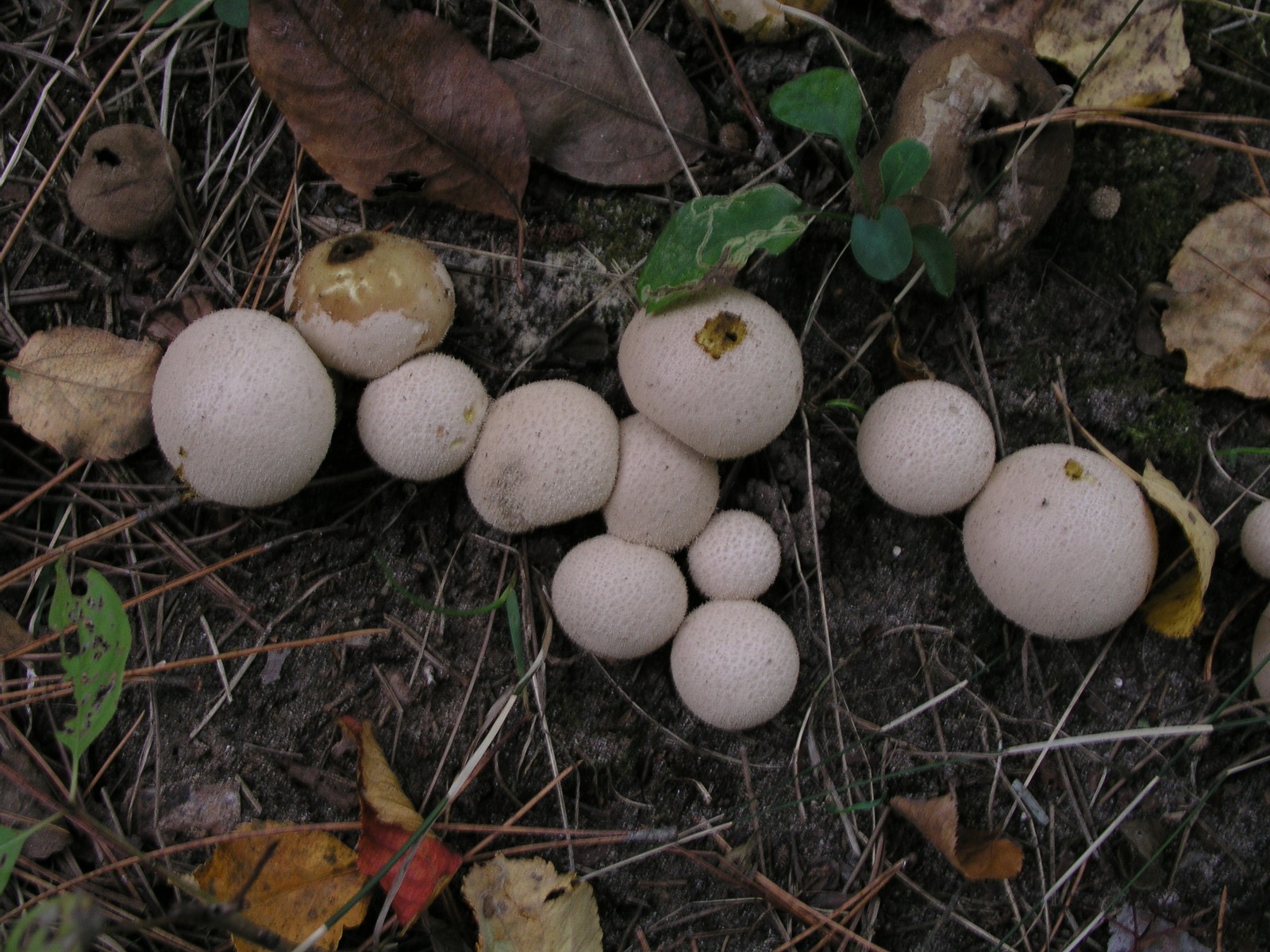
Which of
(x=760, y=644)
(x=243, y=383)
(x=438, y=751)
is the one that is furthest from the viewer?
(x=438, y=751)

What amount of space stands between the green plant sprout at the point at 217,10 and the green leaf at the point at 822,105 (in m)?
1.44

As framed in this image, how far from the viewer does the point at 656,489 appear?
2.29m

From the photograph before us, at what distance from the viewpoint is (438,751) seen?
7.97 feet

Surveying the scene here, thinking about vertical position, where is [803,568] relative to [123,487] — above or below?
below

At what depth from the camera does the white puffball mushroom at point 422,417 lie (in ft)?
7.40

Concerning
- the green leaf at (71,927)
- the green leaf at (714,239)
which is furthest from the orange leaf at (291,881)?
the green leaf at (714,239)

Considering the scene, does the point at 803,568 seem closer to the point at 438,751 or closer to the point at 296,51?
the point at 438,751

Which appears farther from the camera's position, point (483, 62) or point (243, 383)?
point (483, 62)

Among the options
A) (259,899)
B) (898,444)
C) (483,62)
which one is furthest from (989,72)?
(259,899)

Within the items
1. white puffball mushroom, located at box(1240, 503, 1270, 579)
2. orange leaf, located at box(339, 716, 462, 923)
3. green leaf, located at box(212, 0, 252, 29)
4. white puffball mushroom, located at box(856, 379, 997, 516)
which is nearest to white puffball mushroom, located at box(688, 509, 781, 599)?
white puffball mushroom, located at box(856, 379, 997, 516)

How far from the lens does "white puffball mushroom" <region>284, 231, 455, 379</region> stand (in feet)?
7.32

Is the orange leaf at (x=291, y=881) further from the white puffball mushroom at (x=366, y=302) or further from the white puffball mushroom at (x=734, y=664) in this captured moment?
the white puffball mushroom at (x=366, y=302)

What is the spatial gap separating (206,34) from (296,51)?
1.48 feet

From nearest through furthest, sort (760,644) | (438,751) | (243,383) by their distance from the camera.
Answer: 1. (243,383)
2. (760,644)
3. (438,751)
